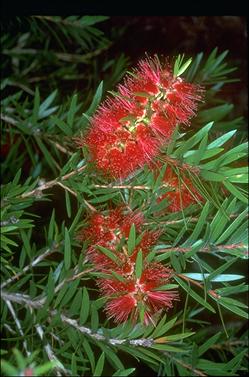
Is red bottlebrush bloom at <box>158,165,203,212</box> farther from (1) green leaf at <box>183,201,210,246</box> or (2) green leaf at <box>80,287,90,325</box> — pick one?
(2) green leaf at <box>80,287,90,325</box>

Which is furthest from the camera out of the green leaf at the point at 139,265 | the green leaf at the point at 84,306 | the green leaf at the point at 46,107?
the green leaf at the point at 46,107

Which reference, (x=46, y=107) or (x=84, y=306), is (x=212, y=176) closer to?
(x=84, y=306)

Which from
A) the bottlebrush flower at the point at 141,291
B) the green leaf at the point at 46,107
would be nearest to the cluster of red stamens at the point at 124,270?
the bottlebrush flower at the point at 141,291

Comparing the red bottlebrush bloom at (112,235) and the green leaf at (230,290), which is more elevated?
the red bottlebrush bloom at (112,235)

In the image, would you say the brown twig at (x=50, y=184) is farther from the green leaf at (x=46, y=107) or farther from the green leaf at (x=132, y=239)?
the green leaf at (x=46, y=107)

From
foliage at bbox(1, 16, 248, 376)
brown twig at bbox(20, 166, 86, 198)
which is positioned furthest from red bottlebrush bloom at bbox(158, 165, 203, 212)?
brown twig at bbox(20, 166, 86, 198)

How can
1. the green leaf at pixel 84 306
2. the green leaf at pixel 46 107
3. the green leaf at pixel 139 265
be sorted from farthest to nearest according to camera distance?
the green leaf at pixel 46 107
the green leaf at pixel 84 306
the green leaf at pixel 139 265

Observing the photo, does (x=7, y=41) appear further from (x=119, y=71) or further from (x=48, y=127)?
(x=48, y=127)
